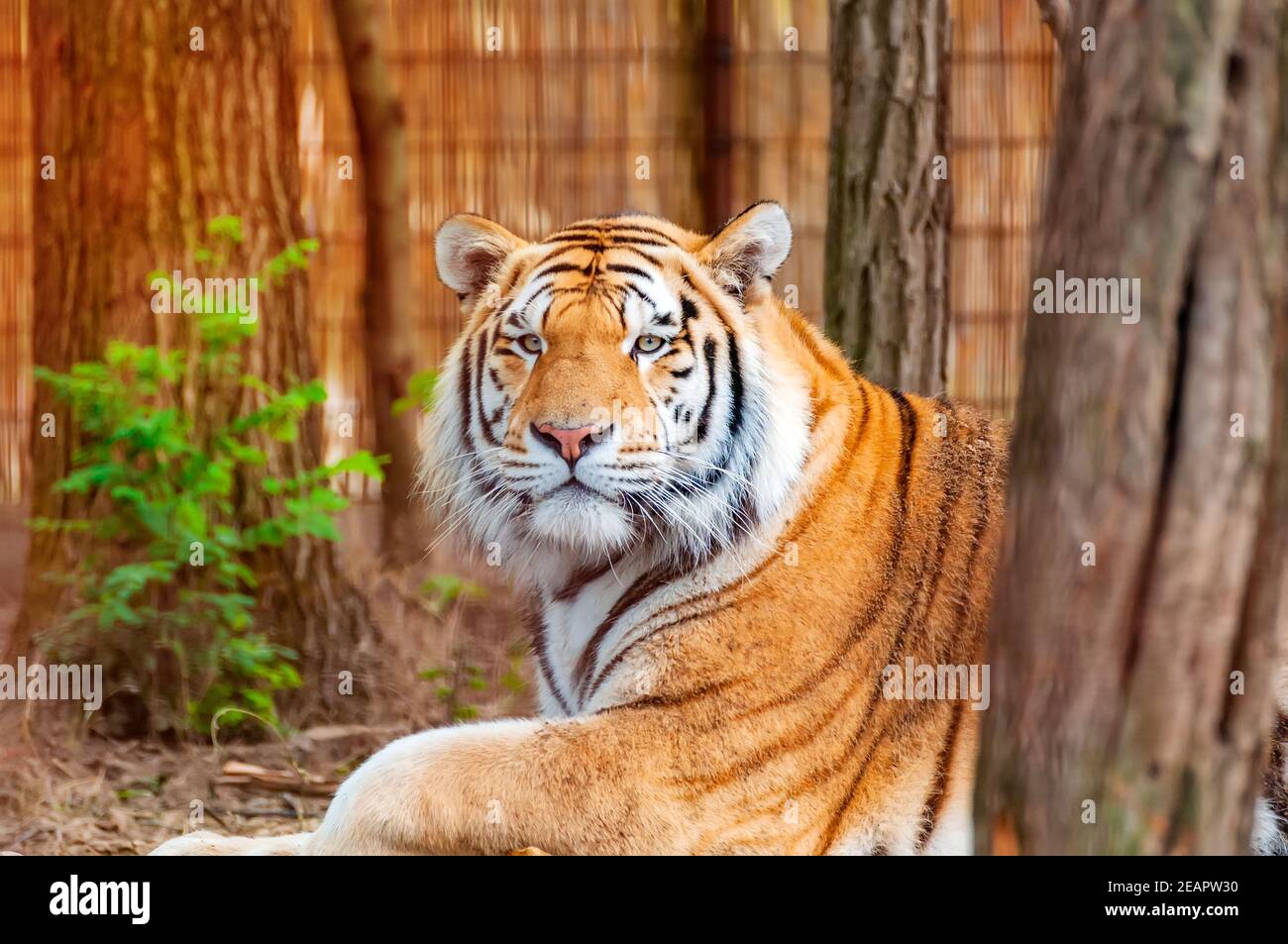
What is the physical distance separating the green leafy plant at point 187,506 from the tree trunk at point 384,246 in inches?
69.2

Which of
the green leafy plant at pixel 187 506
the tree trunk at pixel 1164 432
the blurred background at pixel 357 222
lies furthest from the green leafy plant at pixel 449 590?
the tree trunk at pixel 1164 432

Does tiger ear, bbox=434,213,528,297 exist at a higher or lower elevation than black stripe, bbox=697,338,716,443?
higher

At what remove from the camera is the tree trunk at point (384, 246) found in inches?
266

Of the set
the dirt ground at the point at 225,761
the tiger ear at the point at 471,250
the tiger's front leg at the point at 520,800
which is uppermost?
the tiger ear at the point at 471,250

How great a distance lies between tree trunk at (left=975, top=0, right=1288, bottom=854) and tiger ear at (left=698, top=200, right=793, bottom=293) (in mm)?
1648

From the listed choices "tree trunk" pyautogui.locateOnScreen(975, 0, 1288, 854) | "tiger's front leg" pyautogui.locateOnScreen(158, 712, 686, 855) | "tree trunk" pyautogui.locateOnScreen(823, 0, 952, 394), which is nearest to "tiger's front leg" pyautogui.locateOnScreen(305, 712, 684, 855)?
"tiger's front leg" pyautogui.locateOnScreen(158, 712, 686, 855)

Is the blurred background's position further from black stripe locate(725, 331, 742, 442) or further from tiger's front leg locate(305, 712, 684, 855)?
black stripe locate(725, 331, 742, 442)

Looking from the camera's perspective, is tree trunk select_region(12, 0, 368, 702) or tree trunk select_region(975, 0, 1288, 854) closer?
tree trunk select_region(975, 0, 1288, 854)

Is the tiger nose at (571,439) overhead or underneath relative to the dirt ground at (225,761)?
overhead

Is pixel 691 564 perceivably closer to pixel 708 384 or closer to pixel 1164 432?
pixel 708 384

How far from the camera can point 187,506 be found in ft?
15.2

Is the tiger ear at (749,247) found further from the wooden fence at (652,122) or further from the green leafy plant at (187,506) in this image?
the wooden fence at (652,122)

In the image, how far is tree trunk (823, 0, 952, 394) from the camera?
15.4 ft

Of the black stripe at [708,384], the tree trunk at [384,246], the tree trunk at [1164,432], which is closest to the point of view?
the tree trunk at [1164,432]
